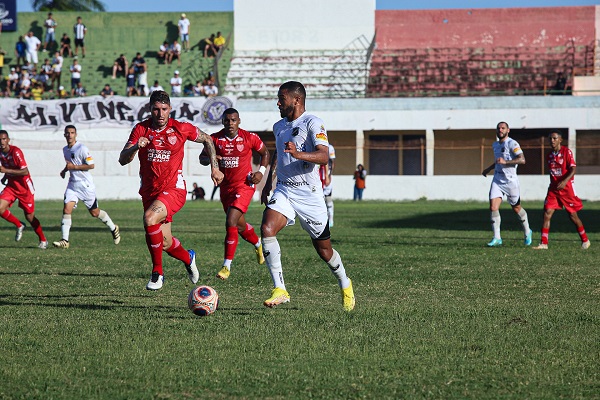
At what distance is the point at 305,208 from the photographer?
8.43 metres

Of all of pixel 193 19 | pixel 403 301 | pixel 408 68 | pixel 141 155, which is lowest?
pixel 403 301

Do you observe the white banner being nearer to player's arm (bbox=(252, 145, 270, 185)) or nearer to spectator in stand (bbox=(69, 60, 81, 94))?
spectator in stand (bbox=(69, 60, 81, 94))

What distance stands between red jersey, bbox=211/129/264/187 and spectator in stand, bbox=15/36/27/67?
38.9 meters

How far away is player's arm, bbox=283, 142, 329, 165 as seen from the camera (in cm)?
770

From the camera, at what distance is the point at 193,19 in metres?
50.5

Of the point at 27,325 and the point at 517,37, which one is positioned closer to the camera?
the point at 27,325

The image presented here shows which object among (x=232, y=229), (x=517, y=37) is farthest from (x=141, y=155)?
(x=517, y=37)

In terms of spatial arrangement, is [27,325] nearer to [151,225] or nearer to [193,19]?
[151,225]

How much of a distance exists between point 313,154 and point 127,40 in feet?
145

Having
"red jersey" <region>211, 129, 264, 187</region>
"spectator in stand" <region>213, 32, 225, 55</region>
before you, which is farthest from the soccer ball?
"spectator in stand" <region>213, 32, 225, 55</region>

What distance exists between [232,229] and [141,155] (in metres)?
2.48

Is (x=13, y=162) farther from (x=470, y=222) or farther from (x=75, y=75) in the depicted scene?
(x=75, y=75)

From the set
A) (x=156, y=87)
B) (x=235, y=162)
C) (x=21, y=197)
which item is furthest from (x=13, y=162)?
(x=156, y=87)

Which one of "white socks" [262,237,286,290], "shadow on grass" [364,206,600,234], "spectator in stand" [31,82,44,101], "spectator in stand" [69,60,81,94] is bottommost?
"shadow on grass" [364,206,600,234]
